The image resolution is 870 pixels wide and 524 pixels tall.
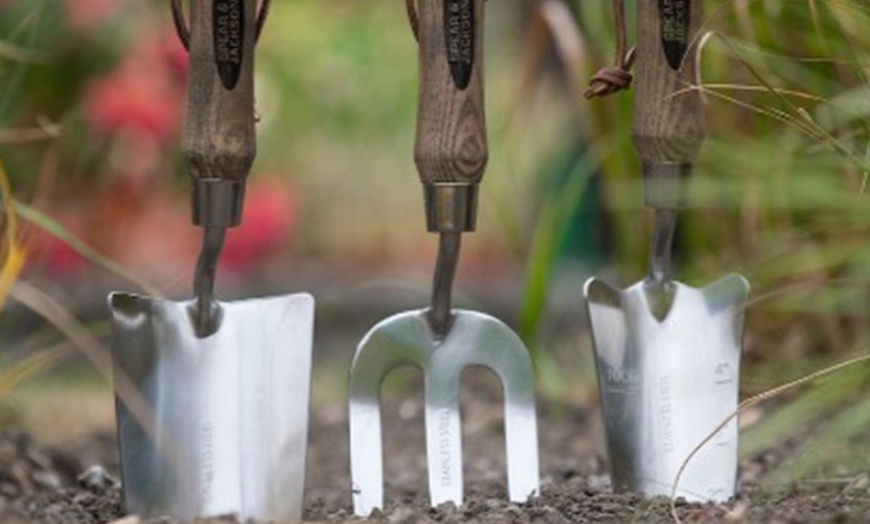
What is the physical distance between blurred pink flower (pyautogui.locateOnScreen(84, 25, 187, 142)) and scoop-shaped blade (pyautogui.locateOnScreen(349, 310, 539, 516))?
189 cm

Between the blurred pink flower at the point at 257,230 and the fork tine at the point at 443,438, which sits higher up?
the blurred pink flower at the point at 257,230

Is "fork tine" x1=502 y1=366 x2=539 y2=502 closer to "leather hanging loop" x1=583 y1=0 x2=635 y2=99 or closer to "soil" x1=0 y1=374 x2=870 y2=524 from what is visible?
"soil" x1=0 y1=374 x2=870 y2=524

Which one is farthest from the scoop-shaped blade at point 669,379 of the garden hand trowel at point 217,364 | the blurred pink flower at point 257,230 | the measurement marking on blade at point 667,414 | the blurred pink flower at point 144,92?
the blurred pink flower at point 257,230

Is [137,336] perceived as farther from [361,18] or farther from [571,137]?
[361,18]

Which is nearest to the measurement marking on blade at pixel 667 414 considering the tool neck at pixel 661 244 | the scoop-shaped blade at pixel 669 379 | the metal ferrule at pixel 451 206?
the scoop-shaped blade at pixel 669 379

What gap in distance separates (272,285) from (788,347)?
154 cm

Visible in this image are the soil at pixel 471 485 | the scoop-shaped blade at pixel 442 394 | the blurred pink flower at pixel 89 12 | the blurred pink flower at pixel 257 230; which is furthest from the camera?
the blurred pink flower at pixel 257 230

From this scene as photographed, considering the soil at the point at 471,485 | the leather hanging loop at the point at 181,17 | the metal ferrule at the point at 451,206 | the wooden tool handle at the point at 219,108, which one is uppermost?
the leather hanging loop at the point at 181,17

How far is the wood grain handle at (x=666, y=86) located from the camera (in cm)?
180

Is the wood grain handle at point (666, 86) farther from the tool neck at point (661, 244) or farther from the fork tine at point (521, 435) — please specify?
the fork tine at point (521, 435)

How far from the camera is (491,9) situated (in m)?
5.20

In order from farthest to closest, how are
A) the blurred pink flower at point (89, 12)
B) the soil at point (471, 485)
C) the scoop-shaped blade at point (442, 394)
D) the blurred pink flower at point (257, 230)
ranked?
the blurred pink flower at point (257, 230)
the blurred pink flower at point (89, 12)
the scoop-shaped blade at point (442, 394)
the soil at point (471, 485)

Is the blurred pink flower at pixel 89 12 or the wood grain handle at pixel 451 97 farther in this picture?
the blurred pink flower at pixel 89 12

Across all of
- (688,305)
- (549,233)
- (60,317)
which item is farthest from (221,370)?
(549,233)
